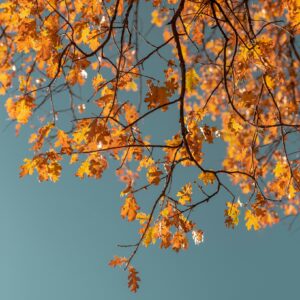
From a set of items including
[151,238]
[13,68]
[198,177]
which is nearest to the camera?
[151,238]

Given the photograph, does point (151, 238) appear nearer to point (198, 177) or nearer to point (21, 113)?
point (198, 177)

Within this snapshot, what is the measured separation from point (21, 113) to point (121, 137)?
94 centimetres

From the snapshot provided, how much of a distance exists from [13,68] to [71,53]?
2.50ft

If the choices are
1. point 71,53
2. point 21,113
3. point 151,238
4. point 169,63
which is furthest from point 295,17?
point 21,113

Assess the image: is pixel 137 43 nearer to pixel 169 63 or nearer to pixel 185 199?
pixel 169 63

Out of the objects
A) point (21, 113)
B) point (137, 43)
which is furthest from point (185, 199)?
point (21, 113)

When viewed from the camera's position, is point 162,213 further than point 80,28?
No

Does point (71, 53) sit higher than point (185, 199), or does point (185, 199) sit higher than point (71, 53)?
point (71, 53)

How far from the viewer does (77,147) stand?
3.62 m

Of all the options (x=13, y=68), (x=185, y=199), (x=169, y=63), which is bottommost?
(x=185, y=199)

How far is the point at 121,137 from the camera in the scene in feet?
11.3

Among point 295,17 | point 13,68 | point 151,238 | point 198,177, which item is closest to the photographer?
point 151,238

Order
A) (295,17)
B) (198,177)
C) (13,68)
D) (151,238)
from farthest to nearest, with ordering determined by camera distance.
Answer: (13,68) → (295,17) → (198,177) → (151,238)

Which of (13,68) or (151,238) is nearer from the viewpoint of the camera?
(151,238)
